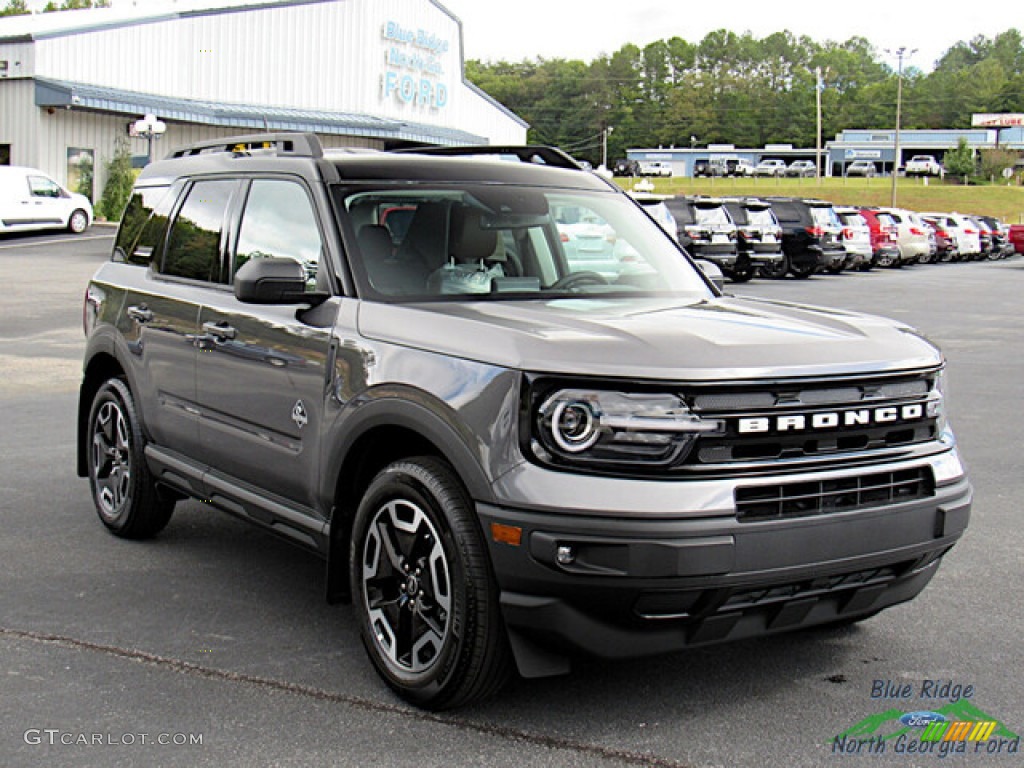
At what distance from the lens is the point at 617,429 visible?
386cm

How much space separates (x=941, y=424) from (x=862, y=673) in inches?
37.1

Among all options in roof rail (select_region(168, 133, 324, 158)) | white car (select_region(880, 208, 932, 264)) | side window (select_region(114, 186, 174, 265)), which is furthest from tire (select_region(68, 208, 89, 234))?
roof rail (select_region(168, 133, 324, 158))

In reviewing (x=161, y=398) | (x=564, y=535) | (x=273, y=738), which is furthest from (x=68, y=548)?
(x=564, y=535)

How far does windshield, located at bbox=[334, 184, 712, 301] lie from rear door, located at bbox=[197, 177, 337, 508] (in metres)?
0.20

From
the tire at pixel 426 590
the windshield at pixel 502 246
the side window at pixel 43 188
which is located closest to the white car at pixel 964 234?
the side window at pixel 43 188

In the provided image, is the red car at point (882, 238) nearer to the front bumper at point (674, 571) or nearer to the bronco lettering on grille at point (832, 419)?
the bronco lettering on grille at point (832, 419)

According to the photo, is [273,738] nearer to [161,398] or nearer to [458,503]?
[458,503]

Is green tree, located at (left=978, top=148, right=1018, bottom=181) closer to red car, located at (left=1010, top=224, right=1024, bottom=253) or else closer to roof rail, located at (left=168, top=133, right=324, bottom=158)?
red car, located at (left=1010, top=224, right=1024, bottom=253)

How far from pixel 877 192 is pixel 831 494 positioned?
309ft

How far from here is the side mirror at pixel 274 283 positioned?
4.81m

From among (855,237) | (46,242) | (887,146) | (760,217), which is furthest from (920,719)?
(887,146)

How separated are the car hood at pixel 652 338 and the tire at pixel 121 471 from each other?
7.07 feet

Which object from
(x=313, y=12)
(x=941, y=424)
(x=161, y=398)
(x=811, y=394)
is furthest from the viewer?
(x=313, y=12)

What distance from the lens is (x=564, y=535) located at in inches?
149
